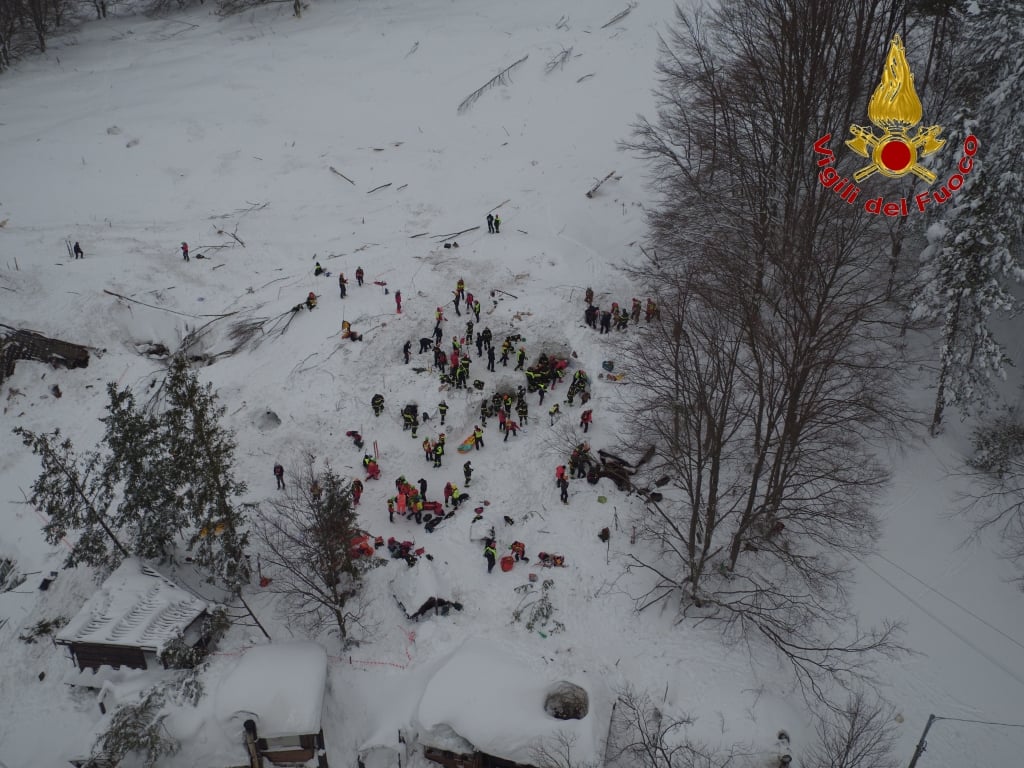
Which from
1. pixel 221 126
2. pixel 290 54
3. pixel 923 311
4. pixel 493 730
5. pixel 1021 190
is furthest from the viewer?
pixel 290 54

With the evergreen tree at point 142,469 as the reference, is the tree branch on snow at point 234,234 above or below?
above

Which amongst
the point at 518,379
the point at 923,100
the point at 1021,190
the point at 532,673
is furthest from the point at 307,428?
the point at 923,100

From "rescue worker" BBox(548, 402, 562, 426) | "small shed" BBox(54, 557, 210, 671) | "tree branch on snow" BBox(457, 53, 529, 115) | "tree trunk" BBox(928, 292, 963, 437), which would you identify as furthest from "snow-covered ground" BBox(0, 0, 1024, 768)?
"small shed" BBox(54, 557, 210, 671)

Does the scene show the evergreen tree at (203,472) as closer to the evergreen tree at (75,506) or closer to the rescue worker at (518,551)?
the evergreen tree at (75,506)

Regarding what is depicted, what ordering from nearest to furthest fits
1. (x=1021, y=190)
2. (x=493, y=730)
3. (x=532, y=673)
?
(x=493, y=730), (x=532, y=673), (x=1021, y=190)

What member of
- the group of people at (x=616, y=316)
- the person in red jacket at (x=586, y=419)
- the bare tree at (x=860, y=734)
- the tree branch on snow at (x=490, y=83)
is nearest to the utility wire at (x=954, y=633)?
the bare tree at (x=860, y=734)

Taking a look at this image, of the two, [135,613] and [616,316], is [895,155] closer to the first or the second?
[616,316]

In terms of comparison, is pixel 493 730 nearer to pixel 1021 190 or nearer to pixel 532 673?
pixel 532 673
